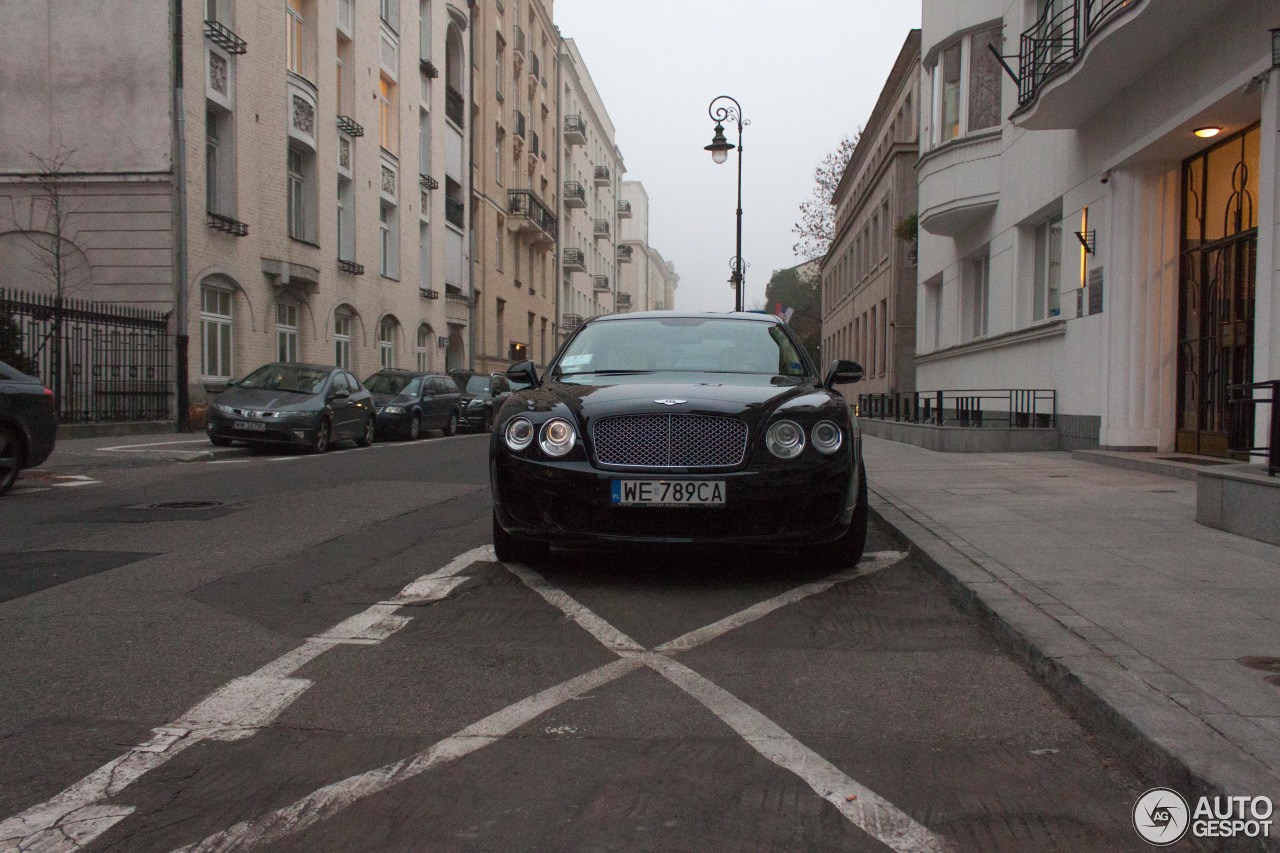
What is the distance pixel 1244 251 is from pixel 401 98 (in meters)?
28.3

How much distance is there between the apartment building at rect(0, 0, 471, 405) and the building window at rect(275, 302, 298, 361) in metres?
0.06

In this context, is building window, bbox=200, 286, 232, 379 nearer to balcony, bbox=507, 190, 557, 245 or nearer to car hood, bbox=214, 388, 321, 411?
car hood, bbox=214, 388, 321, 411

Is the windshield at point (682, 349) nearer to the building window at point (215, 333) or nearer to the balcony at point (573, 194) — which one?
the building window at point (215, 333)

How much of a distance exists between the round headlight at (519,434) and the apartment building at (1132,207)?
686 centimetres

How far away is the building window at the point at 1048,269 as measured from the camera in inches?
625

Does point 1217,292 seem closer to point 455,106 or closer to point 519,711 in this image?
point 519,711

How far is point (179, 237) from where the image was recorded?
65.4ft

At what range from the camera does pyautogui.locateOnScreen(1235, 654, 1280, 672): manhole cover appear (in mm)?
3770

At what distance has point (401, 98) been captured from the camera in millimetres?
34000

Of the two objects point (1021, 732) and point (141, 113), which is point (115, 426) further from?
point (1021, 732)

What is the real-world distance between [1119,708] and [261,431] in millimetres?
14332

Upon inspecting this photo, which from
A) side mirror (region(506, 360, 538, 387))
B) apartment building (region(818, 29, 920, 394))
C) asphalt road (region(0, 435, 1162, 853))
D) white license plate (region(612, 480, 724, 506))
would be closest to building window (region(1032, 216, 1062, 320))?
side mirror (region(506, 360, 538, 387))

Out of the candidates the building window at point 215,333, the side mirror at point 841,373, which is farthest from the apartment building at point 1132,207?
the building window at point 215,333

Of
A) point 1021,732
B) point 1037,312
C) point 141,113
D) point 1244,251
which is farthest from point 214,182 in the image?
point 1021,732
